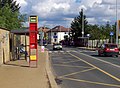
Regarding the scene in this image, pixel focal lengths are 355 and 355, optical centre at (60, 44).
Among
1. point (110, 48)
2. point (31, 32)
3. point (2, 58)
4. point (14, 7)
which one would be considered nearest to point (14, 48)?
point (2, 58)

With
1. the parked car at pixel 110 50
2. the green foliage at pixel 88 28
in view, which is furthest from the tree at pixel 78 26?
the parked car at pixel 110 50

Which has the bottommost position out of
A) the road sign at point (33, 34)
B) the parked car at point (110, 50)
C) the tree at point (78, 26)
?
the parked car at point (110, 50)

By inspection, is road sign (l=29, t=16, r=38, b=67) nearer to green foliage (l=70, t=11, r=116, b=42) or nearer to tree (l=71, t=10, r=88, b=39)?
green foliage (l=70, t=11, r=116, b=42)

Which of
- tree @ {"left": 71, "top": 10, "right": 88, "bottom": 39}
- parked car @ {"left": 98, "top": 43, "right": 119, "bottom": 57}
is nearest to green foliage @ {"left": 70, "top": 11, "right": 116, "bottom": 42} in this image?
tree @ {"left": 71, "top": 10, "right": 88, "bottom": 39}

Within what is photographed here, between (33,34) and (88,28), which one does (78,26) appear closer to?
(88,28)

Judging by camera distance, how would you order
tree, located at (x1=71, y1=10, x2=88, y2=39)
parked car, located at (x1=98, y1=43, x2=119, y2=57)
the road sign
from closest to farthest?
the road sign < parked car, located at (x1=98, y1=43, x2=119, y2=57) < tree, located at (x1=71, y1=10, x2=88, y2=39)

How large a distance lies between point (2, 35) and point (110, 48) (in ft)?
60.1

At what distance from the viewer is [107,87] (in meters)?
13.7

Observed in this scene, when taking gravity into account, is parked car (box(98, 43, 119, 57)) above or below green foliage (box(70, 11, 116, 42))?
below

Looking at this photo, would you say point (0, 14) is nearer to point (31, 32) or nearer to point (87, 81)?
point (31, 32)

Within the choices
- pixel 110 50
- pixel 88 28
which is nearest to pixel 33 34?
pixel 110 50

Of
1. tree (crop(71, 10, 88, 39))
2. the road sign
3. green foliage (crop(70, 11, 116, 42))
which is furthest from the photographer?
tree (crop(71, 10, 88, 39))

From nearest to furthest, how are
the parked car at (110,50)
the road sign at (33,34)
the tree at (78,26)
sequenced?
the road sign at (33,34)
the parked car at (110,50)
the tree at (78,26)

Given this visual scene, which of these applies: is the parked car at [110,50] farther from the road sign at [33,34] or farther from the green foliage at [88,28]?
the green foliage at [88,28]
